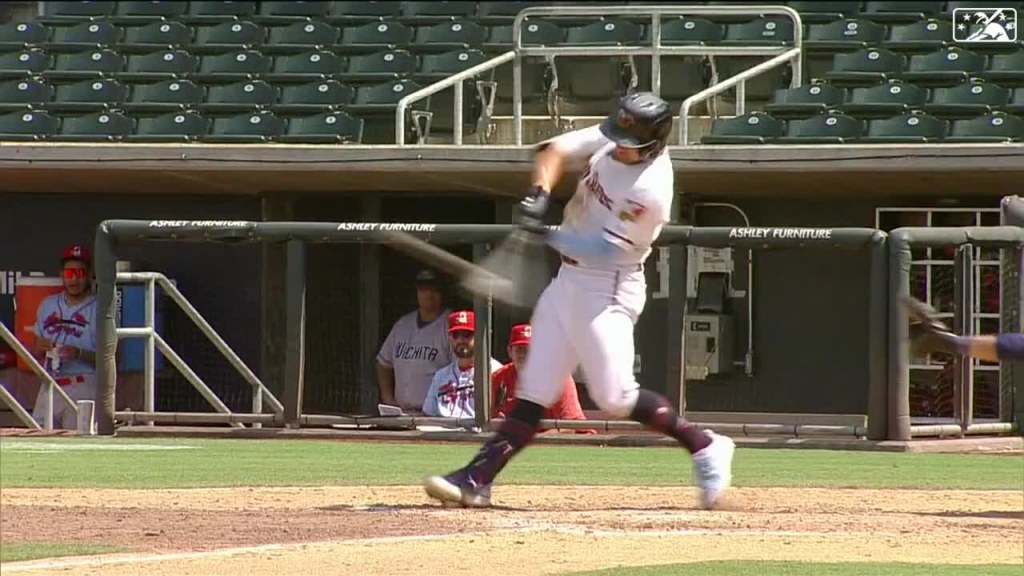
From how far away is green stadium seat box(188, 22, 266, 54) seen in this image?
56.7 ft

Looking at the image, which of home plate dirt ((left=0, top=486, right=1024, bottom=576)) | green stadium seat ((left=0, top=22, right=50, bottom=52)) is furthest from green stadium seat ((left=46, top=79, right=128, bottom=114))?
home plate dirt ((left=0, top=486, right=1024, bottom=576))

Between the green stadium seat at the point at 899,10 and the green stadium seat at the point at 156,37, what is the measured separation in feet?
21.2

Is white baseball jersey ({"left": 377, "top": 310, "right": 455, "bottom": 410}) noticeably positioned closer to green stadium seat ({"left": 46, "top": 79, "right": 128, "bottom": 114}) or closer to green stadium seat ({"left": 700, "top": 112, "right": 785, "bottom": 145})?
green stadium seat ({"left": 700, "top": 112, "right": 785, "bottom": 145})

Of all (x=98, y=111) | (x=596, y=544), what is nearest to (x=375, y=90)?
(x=98, y=111)

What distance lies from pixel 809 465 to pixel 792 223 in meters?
5.51

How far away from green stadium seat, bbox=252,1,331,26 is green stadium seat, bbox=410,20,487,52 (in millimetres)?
1360

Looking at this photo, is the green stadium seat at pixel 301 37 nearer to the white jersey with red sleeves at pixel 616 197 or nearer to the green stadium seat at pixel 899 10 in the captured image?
the green stadium seat at pixel 899 10

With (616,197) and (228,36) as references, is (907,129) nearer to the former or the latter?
Answer: (228,36)

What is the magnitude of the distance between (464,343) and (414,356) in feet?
1.84

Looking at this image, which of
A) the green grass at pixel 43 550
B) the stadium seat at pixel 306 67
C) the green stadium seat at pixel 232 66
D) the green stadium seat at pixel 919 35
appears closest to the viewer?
the green grass at pixel 43 550

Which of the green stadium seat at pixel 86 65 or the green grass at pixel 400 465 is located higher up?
the green stadium seat at pixel 86 65

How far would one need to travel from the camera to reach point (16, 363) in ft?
46.6

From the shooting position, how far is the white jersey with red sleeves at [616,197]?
6.39 metres

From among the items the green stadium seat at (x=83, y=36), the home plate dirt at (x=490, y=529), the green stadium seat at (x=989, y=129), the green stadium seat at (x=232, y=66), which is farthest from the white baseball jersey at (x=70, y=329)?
the green stadium seat at (x=989, y=129)
